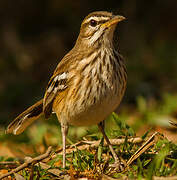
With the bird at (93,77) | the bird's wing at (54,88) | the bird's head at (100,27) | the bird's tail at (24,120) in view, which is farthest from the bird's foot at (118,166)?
the bird's tail at (24,120)

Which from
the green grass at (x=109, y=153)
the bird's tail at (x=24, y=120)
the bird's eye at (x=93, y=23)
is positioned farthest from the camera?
the bird's tail at (x=24, y=120)

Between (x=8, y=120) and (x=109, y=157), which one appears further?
(x=8, y=120)

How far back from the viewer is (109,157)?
211 inches

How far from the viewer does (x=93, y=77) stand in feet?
16.4

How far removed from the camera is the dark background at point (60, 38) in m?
9.99

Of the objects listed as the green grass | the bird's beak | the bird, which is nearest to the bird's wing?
the bird

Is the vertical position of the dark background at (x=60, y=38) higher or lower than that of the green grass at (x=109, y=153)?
higher

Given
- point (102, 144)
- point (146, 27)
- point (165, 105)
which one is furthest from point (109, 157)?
point (146, 27)

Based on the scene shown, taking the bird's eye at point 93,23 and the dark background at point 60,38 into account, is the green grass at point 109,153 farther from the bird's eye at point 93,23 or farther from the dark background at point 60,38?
the dark background at point 60,38

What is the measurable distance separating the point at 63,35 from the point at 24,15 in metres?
1.41

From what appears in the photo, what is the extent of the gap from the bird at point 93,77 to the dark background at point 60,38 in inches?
168

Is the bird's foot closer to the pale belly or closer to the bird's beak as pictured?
the pale belly

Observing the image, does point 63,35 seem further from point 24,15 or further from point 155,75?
point 155,75

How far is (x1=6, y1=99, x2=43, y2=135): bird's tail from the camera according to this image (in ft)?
19.8
